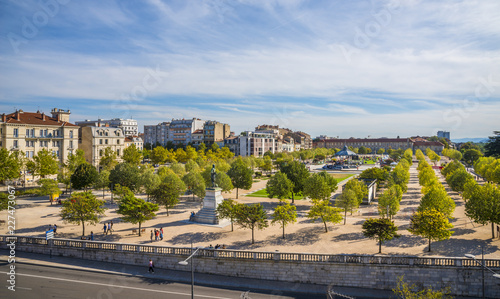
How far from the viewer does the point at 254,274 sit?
71.9 ft

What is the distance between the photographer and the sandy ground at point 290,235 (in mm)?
25956

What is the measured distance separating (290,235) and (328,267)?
906 cm

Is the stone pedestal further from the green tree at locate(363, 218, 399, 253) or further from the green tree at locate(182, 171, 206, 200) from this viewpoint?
the green tree at locate(363, 218, 399, 253)

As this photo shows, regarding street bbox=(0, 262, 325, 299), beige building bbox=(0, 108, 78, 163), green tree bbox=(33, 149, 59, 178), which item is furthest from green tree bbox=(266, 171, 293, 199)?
beige building bbox=(0, 108, 78, 163)

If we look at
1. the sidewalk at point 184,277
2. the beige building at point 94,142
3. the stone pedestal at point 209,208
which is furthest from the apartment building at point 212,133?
the sidewalk at point 184,277

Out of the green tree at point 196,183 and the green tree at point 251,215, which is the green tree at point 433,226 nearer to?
the green tree at point 251,215

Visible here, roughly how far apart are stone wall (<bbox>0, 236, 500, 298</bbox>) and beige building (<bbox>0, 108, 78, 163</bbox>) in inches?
1900

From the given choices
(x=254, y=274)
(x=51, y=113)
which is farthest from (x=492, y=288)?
(x=51, y=113)

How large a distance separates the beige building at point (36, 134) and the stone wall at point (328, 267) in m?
48.3

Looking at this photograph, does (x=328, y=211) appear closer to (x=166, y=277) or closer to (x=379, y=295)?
(x=379, y=295)

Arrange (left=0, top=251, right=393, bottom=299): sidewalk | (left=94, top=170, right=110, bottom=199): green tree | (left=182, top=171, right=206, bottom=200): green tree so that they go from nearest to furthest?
(left=0, top=251, right=393, bottom=299): sidewalk → (left=182, top=171, right=206, bottom=200): green tree → (left=94, top=170, right=110, bottom=199): green tree

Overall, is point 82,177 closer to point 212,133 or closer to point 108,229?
point 108,229

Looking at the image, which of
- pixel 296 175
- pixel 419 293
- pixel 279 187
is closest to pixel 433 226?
pixel 419 293

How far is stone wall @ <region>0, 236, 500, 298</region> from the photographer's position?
65.7 ft
